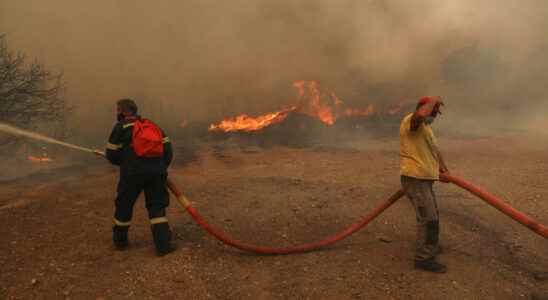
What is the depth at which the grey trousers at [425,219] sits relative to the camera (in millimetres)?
3703

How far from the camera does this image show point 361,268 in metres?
3.76

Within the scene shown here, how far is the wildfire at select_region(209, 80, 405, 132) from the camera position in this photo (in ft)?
47.3

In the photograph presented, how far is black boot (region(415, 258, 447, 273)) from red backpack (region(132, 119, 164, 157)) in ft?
9.58

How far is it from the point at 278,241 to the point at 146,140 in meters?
1.96

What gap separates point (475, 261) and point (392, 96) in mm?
13449

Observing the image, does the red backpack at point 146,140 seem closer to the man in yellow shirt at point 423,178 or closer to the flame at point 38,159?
the man in yellow shirt at point 423,178

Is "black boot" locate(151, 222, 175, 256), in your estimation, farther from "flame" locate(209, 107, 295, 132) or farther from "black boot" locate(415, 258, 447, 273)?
"flame" locate(209, 107, 295, 132)

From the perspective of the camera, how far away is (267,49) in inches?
621

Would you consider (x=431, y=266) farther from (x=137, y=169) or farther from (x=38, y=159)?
(x=38, y=159)

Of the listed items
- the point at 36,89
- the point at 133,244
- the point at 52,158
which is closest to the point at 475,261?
the point at 133,244

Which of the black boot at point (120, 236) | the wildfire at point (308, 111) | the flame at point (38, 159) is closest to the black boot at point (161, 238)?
the black boot at point (120, 236)

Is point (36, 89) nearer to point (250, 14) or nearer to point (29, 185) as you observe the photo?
point (29, 185)

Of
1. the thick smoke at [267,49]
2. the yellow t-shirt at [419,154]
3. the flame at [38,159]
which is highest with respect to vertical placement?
the thick smoke at [267,49]

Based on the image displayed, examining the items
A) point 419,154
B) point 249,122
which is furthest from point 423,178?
point 249,122
